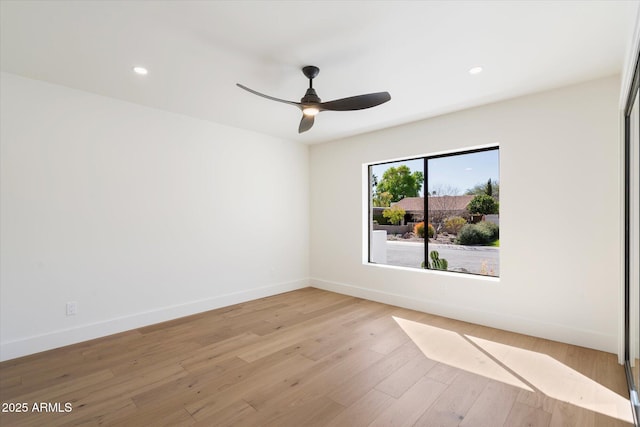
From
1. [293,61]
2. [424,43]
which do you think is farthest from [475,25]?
[293,61]

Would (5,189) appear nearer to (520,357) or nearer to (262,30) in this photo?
(262,30)

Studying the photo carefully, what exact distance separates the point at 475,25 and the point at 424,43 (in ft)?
1.15

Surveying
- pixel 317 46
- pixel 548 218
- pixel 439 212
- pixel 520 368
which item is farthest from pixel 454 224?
pixel 317 46

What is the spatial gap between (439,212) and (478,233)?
561mm

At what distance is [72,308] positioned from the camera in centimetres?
305

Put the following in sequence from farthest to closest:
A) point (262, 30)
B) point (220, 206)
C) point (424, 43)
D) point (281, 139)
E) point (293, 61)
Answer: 1. point (281, 139)
2. point (220, 206)
3. point (293, 61)
4. point (424, 43)
5. point (262, 30)

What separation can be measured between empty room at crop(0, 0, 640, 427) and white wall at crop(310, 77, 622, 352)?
0.07ft

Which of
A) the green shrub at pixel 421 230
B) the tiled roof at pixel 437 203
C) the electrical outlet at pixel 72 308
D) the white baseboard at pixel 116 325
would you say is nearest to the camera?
the white baseboard at pixel 116 325

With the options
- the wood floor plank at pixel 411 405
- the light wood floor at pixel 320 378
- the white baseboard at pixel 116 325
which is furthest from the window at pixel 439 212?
the white baseboard at pixel 116 325

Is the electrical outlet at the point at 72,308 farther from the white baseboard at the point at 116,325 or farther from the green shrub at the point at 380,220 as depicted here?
the green shrub at the point at 380,220

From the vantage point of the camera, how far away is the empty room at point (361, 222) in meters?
2.04

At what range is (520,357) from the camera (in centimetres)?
270

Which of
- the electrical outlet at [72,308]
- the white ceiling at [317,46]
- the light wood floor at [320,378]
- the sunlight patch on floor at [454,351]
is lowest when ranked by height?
the light wood floor at [320,378]

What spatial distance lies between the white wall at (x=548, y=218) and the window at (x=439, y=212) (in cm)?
24
